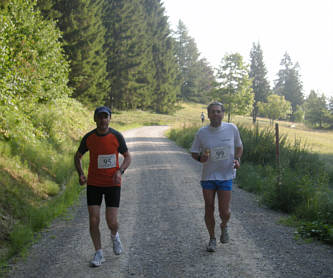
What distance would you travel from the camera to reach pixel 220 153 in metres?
4.90

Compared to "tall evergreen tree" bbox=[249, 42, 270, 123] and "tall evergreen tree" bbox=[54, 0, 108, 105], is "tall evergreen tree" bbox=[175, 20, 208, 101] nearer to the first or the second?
"tall evergreen tree" bbox=[249, 42, 270, 123]

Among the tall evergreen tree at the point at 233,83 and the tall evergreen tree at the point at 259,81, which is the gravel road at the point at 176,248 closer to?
the tall evergreen tree at the point at 233,83

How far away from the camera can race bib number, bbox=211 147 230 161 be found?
4895mm

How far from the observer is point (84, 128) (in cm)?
1947

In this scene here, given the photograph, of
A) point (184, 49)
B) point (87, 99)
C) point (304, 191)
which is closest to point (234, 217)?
point (304, 191)

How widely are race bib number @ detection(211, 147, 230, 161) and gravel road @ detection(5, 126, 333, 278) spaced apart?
1407 millimetres

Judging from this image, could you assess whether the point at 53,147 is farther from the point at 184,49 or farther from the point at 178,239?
the point at 184,49

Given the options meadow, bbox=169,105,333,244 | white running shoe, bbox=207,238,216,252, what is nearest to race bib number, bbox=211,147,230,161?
white running shoe, bbox=207,238,216,252

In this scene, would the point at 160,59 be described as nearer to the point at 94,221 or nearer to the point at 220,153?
the point at 220,153

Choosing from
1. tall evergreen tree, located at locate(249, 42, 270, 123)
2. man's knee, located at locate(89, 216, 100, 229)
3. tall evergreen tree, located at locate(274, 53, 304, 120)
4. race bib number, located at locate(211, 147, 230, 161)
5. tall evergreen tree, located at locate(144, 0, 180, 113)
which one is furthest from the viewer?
tall evergreen tree, located at locate(274, 53, 304, 120)

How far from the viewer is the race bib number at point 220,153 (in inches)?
193

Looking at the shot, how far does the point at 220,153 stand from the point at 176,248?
1633 mm

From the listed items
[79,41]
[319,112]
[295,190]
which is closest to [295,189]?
[295,190]

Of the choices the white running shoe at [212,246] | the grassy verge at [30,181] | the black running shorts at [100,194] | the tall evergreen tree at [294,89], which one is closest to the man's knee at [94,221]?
the black running shorts at [100,194]
